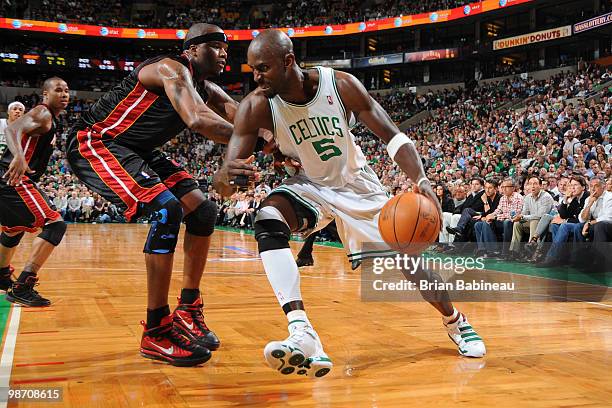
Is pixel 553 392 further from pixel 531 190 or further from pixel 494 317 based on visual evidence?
pixel 531 190

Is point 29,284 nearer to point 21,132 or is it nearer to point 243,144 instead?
point 21,132

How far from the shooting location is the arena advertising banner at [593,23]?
2220cm

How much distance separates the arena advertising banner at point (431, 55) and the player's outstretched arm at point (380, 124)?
2849 cm

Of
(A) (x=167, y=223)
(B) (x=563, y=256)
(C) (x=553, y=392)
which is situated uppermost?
(A) (x=167, y=223)

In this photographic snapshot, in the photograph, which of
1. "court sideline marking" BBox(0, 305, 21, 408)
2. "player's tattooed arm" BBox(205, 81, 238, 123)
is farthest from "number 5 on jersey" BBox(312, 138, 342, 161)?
"court sideline marking" BBox(0, 305, 21, 408)

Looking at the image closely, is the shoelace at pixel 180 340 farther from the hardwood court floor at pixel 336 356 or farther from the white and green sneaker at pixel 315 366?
the white and green sneaker at pixel 315 366

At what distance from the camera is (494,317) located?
431 centimetres

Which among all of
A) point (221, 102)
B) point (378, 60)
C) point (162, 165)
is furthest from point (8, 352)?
point (378, 60)

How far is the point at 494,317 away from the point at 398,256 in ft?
4.76

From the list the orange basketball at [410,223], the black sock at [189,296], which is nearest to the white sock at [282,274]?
the orange basketball at [410,223]

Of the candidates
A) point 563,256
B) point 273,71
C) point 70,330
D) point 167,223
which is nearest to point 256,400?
point 167,223

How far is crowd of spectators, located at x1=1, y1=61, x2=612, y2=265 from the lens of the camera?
26.5ft

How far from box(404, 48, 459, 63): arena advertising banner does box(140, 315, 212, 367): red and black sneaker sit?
94.8ft

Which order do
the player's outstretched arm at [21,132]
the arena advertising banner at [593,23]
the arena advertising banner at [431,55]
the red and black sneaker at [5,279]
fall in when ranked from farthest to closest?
the arena advertising banner at [431,55] < the arena advertising banner at [593,23] < the red and black sneaker at [5,279] < the player's outstretched arm at [21,132]
